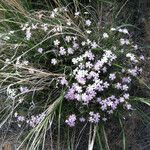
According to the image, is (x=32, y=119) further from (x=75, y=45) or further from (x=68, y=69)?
(x=75, y=45)

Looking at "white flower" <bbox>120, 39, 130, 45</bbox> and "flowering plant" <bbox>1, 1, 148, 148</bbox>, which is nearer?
"flowering plant" <bbox>1, 1, 148, 148</bbox>

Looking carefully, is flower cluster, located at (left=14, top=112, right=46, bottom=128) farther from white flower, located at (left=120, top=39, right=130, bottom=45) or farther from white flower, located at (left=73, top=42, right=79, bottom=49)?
white flower, located at (left=120, top=39, right=130, bottom=45)

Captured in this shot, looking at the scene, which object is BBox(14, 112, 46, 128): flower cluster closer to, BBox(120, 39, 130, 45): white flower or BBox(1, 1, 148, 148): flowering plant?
BBox(1, 1, 148, 148): flowering plant

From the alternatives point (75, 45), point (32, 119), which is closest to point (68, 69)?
point (75, 45)

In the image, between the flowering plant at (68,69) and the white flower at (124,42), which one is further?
the white flower at (124,42)

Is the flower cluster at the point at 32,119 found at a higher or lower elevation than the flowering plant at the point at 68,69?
lower

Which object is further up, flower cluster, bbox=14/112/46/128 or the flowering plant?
the flowering plant

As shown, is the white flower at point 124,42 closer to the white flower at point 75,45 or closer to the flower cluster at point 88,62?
the flower cluster at point 88,62

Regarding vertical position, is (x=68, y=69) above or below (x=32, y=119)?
above

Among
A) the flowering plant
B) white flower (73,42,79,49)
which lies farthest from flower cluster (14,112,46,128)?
white flower (73,42,79,49)

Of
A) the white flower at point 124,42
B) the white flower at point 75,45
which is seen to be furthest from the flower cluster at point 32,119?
the white flower at point 124,42

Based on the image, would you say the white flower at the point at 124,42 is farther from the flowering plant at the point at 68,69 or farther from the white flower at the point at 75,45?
the white flower at the point at 75,45

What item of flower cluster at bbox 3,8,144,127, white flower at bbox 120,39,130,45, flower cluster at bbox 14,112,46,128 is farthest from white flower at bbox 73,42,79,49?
flower cluster at bbox 14,112,46,128
